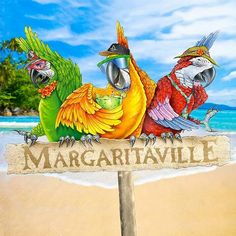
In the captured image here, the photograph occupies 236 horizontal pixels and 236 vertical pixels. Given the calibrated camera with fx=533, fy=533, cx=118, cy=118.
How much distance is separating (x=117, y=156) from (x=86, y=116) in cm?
22

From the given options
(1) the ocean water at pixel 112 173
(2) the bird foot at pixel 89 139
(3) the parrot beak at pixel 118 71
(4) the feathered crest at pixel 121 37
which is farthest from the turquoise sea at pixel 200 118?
(4) the feathered crest at pixel 121 37

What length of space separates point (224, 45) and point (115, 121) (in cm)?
64

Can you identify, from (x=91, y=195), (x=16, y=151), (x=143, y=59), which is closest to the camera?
(x=16, y=151)

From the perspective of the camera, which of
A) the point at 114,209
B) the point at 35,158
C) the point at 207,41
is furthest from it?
the point at 114,209

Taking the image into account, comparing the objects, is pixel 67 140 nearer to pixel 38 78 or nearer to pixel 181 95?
pixel 38 78

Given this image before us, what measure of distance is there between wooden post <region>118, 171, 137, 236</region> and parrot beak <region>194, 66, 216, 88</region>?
515mm

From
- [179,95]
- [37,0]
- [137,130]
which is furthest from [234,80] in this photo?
[37,0]

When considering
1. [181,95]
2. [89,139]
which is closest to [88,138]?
[89,139]

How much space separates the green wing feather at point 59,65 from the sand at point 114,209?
0.50 meters

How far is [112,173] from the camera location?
96.7 inches

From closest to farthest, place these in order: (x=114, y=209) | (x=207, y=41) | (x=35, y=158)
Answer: (x=35, y=158), (x=207, y=41), (x=114, y=209)

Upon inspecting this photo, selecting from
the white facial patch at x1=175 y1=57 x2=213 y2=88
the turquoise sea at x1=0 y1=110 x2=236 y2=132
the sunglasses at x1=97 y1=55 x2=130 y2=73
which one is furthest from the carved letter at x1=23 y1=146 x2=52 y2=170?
the white facial patch at x1=175 y1=57 x2=213 y2=88

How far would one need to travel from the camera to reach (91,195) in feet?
8.52

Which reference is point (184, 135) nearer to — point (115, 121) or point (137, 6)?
point (115, 121)
